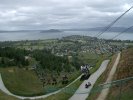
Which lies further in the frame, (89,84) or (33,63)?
(33,63)

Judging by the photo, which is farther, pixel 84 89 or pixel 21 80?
pixel 21 80

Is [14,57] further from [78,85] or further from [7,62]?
[78,85]

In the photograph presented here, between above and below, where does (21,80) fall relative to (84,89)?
below

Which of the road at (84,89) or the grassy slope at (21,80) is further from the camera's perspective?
the grassy slope at (21,80)

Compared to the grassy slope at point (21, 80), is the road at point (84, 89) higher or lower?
higher

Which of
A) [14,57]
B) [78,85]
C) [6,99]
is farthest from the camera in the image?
[14,57]

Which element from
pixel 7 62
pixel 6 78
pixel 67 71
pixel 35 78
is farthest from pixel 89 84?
pixel 67 71

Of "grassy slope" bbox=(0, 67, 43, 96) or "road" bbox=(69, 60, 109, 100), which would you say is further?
"grassy slope" bbox=(0, 67, 43, 96)

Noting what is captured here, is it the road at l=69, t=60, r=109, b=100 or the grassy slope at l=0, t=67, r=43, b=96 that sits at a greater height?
the road at l=69, t=60, r=109, b=100
